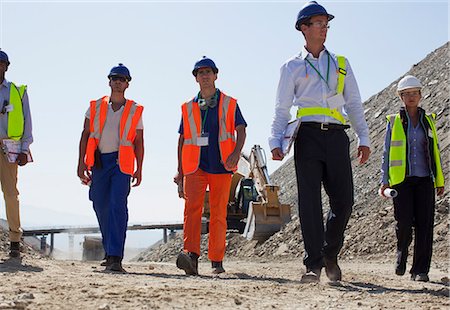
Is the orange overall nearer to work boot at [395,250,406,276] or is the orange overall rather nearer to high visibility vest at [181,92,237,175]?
high visibility vest at [181,92,237,175]

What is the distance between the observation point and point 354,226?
11.6m

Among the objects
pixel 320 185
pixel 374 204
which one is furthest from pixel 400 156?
pixel 374 204

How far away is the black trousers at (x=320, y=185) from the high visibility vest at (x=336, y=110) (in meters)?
0.12

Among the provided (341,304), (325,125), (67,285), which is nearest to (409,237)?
(325,125)

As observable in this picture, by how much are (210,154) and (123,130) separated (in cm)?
99

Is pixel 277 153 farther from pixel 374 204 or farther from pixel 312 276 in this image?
pixel 374 204

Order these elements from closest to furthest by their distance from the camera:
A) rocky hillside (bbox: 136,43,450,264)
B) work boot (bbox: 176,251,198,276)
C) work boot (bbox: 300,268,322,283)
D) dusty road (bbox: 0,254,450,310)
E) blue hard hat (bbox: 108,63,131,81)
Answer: dusty road (bbox: 0,254,450,310), work boot (bbox: 300,268,322,283), work boot (bbox: 176,251,198,276), blue hard hat (bbox: 108,63,131,81), rocky hillside (bbox: 136,43,450,264)

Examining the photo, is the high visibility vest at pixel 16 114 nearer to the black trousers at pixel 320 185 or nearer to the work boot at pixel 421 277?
the black trousers at pixel 320 185

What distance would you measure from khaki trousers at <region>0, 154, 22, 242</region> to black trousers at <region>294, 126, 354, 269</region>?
11.1 ft

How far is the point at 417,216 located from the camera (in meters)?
6.55

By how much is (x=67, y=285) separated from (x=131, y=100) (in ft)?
9.48

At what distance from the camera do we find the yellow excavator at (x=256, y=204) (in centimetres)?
1511

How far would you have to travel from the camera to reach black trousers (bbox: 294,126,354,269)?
5.43 metres

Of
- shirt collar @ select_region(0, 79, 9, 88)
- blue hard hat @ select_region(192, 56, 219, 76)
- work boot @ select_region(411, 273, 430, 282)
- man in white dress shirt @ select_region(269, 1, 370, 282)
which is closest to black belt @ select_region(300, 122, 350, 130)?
man in white dress shirt @ select_region(269, 1, 370, 282)
